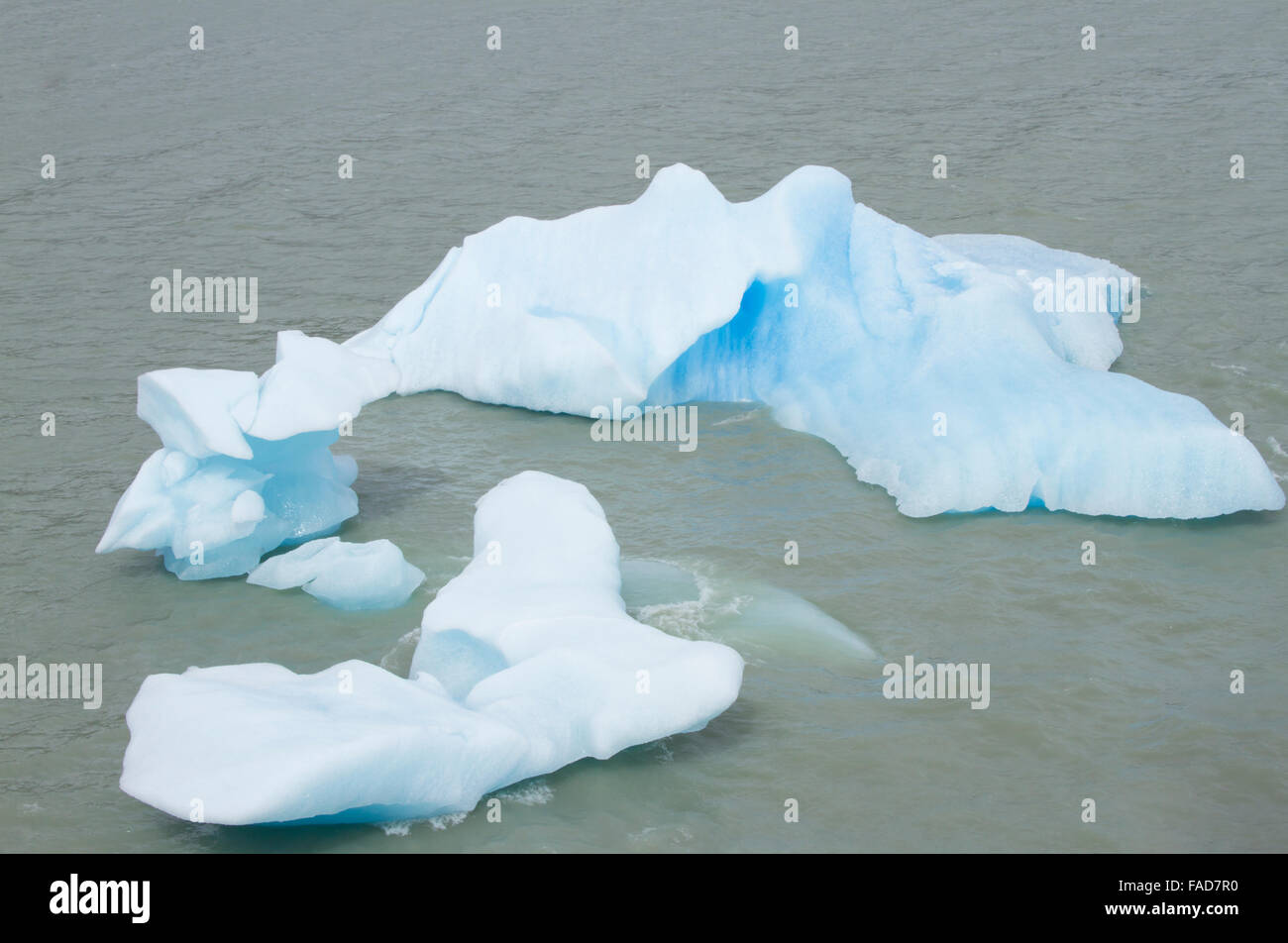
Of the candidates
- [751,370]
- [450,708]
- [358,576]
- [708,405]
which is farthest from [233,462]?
[751,370]

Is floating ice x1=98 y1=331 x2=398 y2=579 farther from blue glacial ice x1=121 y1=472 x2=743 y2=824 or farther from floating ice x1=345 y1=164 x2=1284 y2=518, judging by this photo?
floating ice x1=345 y1=164 x2=1284 y2=518

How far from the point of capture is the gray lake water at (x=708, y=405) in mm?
6480

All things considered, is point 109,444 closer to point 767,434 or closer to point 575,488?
point 575,488

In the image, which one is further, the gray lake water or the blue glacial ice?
the gray lake water

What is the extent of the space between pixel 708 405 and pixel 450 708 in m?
4.54

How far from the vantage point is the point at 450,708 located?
6.39 meters

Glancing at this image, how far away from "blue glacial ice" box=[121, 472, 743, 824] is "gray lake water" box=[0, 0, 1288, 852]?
0.22m

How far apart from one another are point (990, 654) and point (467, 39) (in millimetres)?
14803

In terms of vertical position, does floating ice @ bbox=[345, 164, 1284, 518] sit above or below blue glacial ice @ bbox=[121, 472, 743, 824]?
above

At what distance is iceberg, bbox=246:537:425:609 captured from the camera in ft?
26.1

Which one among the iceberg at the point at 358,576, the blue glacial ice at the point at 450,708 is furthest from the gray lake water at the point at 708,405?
the blue glacial ice at the point at 450,708

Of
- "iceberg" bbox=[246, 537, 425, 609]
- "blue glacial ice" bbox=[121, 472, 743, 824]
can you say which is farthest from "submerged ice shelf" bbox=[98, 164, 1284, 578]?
"blue glacial ice" bbox=[121, 472, 743, 824]

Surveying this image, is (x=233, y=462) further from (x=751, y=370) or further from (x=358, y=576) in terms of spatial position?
(x=751, y=370)

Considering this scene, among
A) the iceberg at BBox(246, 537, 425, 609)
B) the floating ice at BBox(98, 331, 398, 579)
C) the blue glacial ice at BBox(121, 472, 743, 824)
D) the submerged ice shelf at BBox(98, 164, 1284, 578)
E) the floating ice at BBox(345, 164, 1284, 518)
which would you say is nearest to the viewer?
the blue glacial ice at BBox(121, 472, 743, 824)
